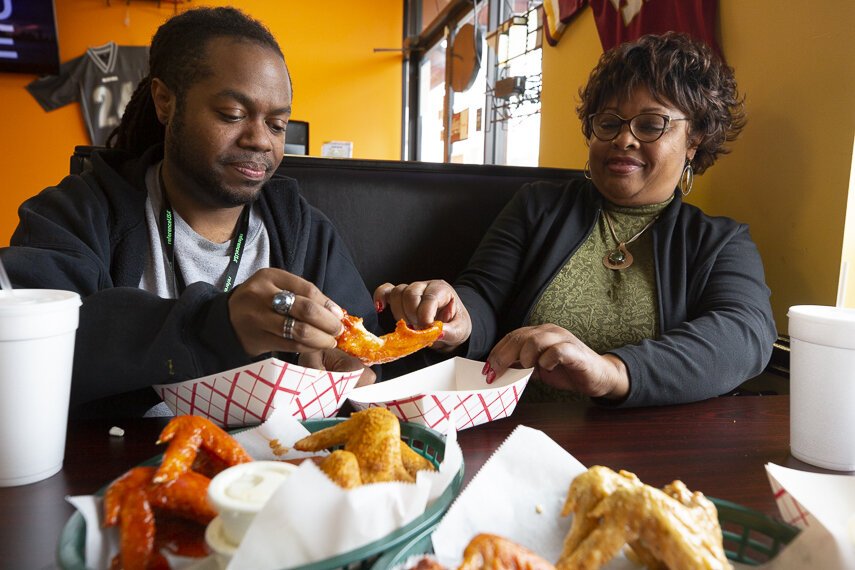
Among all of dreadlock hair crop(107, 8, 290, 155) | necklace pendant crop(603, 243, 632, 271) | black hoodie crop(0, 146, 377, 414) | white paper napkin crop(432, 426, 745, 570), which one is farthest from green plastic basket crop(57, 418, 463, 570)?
necklace pendant crop(603, 243, 632, 271)

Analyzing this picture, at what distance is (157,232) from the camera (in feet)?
3.95

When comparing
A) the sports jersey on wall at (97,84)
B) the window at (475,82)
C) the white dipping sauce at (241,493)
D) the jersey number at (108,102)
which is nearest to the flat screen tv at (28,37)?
the sports jersey on wall at (97,84)

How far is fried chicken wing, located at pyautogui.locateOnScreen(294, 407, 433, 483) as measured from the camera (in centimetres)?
51

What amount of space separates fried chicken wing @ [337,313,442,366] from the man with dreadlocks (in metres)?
0.05

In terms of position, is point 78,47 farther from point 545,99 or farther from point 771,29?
point 771,29

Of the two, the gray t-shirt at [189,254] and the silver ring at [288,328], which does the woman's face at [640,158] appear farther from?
the silver ring at [288,328]

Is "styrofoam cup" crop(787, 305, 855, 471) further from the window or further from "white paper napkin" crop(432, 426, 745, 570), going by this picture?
the window

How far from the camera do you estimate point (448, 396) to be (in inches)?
29.9

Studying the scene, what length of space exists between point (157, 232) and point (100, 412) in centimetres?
40

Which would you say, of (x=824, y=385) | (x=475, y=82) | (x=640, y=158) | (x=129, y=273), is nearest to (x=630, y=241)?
(x=640, y=158)

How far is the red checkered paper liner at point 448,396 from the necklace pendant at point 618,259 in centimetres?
58

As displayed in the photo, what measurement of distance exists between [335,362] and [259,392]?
0.32 m

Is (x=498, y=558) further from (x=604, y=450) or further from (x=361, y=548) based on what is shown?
(x=604, y=450)

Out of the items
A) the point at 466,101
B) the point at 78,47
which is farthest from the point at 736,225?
the point at 78,47
